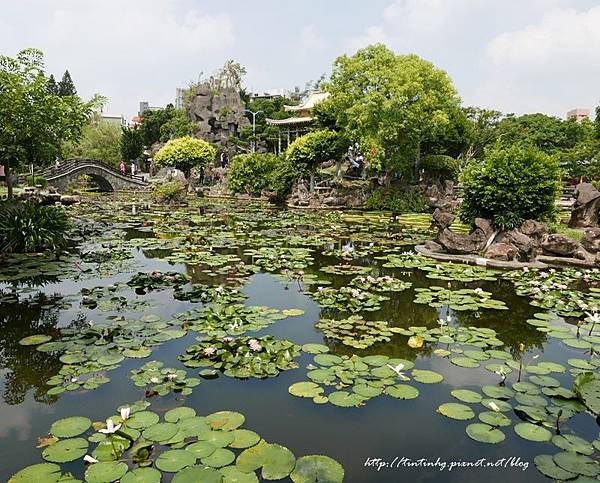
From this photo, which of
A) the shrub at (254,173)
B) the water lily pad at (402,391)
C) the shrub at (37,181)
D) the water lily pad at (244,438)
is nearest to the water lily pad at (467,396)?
the water lily pad at (402,391)

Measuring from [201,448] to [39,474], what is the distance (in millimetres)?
1020

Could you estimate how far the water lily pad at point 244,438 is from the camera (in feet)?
11.1

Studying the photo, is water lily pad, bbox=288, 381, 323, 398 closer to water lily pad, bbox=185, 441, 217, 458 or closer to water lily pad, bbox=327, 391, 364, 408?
water lily pad, bbox=327, 391, 364, 408

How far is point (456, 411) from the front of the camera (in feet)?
13.0

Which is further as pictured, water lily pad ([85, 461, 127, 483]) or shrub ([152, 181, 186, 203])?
shrub ([152, 181, 186, 203])

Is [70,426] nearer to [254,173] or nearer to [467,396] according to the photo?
[467,396]

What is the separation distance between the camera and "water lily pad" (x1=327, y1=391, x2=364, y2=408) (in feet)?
13.2

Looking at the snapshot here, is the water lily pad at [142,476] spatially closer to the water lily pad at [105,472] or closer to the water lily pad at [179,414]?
the water lily pad at [105,472]

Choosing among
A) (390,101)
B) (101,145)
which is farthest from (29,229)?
(101,145)

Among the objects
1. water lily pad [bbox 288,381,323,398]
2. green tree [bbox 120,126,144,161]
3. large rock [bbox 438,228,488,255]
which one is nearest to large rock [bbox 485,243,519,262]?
large rock [bbox 438,228,488,255]

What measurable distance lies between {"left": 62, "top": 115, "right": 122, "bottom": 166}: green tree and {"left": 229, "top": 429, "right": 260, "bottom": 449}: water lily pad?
168 feet

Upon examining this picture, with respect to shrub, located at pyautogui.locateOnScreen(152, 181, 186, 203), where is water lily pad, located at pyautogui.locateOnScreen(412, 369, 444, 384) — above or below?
below

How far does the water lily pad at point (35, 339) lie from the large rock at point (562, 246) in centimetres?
966

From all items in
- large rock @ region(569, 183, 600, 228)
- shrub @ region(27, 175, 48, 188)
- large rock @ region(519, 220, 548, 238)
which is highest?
shrub @ region(27, 175, 48, 188)
